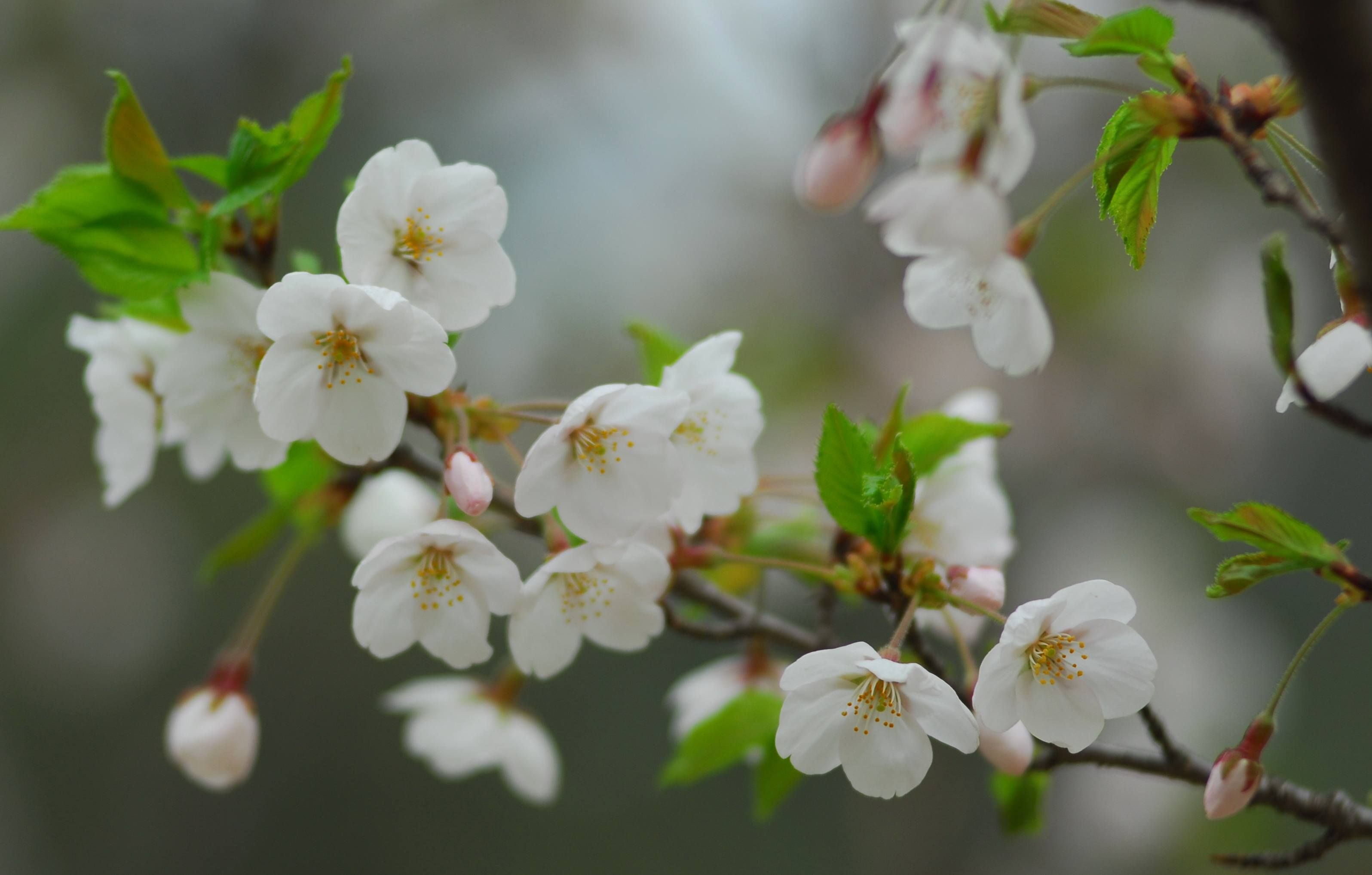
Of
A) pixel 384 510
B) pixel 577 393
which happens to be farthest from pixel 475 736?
pixel 577 393

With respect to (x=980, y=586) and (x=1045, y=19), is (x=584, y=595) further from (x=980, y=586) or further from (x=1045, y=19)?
(x=1045, y=19)

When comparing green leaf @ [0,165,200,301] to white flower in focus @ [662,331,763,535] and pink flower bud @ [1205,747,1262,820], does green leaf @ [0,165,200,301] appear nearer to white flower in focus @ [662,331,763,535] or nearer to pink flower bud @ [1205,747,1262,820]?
white flower in focus @ [662,331,763,535]

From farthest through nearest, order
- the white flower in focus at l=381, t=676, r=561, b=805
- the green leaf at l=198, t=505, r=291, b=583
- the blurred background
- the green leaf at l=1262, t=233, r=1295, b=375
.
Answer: the blurred background
the white flower in focus at l=381, t=676, r=561, b=805
the green leaf at l=198, t=505, r=291, b=583
the green leaf at l=1262, t=233, r=1295, b=375

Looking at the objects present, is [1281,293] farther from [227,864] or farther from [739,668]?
[227,864]

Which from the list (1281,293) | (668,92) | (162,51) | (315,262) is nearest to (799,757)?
(1281,293)

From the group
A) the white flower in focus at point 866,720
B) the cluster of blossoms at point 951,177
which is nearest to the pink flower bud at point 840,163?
the cluster of blossoms at point 951,177

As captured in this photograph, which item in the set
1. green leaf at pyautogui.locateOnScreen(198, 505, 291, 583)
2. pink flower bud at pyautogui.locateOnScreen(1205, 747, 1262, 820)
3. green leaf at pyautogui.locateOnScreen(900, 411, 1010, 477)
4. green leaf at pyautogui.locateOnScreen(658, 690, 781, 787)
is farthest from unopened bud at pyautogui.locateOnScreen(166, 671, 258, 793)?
pink flower bud at pyautogui.locateOnScreen(1205, 747, 1262, 820)
